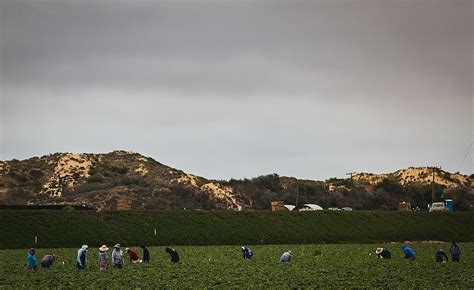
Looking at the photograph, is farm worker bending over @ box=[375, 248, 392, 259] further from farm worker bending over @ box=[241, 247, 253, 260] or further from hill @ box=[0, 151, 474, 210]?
hill @ box=[0, 151, 474, 210]

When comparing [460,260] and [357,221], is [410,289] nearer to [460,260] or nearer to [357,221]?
[460,260]

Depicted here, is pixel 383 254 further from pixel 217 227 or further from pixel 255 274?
pixel 217 227

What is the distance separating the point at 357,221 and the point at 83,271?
52598 mm

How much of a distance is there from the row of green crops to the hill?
36.2m

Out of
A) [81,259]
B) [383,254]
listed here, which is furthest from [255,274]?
[383,254]

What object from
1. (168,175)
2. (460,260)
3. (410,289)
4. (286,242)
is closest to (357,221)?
(286,242)

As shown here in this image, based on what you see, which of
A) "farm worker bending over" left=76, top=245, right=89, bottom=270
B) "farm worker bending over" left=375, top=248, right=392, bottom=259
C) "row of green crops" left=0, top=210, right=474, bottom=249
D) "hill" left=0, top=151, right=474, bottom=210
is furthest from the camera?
"hill" left=0, top=151, right=474, bottom=210

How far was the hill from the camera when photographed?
129250 mm

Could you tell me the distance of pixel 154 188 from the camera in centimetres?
13762

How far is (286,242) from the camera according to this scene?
76438 mm

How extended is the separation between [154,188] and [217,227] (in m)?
59.4

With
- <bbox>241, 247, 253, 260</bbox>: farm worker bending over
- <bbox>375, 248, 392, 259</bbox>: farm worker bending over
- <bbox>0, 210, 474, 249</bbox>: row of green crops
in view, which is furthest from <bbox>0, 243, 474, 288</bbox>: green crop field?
<bbox>0, 210, 474, 249</bbox>: row of green crops

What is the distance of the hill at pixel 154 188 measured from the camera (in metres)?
129

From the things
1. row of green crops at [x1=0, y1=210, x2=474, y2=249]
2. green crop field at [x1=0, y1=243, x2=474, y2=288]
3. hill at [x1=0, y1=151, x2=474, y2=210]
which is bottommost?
green crop field at [x1=0, y1=243, x2=474, y2=288]
